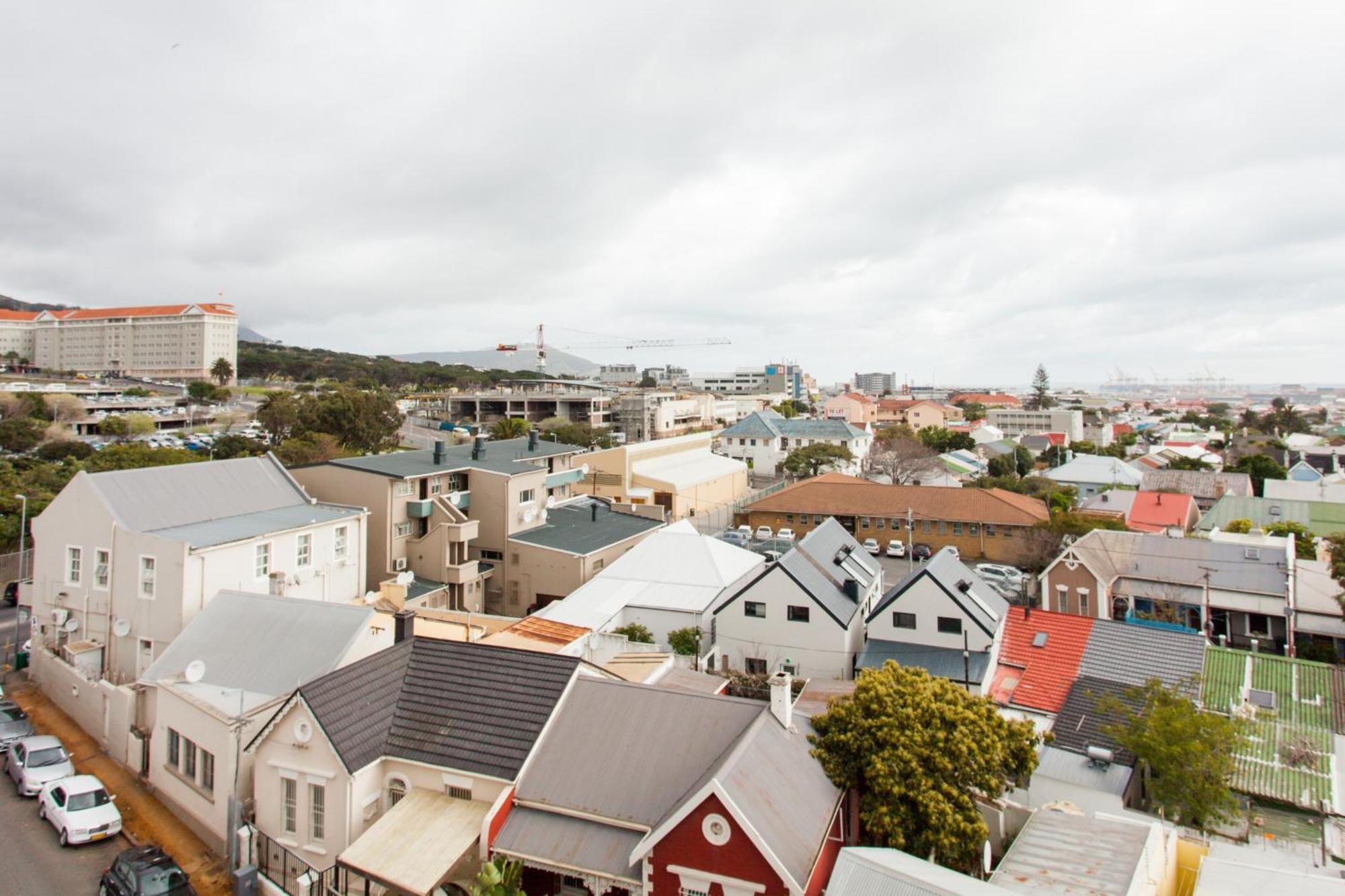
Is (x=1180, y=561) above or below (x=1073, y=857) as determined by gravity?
above

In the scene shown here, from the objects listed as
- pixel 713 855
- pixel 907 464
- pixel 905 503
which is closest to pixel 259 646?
pixel 713 855

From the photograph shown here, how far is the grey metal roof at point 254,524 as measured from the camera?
845 inches

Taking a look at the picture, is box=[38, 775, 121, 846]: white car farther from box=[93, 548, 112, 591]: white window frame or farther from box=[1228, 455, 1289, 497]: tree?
box=[1228, 455, 1289, 497]: tree

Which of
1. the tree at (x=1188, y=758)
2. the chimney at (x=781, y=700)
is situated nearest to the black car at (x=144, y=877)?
the chimney at (x=781, y=700)

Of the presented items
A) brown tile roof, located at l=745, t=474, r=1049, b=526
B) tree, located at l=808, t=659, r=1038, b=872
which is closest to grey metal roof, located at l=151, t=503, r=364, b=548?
tree, located at l=808, t=659, r=1038, b=872

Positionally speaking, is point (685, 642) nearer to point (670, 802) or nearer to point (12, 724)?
point (670, 802)

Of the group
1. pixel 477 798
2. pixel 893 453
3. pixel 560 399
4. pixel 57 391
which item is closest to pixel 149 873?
pixel 477 798

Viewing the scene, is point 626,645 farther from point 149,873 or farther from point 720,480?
point 720,480

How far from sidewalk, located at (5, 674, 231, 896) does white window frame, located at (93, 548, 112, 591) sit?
3.48 metres

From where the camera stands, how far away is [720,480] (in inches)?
2502

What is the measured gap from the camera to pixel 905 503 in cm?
4922

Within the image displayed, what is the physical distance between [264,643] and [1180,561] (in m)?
35.3

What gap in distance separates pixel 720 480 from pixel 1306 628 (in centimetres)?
4056

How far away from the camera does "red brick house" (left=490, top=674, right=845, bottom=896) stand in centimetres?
1123
